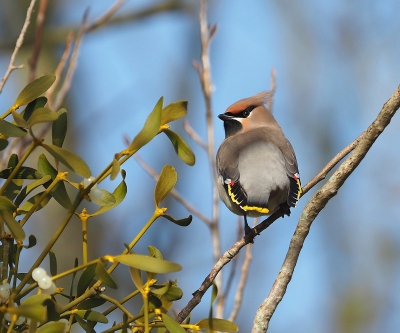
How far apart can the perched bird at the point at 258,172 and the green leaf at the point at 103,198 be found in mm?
1427

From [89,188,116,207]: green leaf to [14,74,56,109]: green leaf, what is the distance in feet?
0.87

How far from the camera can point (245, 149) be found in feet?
12.2

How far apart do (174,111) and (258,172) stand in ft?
6.20

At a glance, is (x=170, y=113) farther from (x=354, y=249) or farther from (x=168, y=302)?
(x=354, y=249)

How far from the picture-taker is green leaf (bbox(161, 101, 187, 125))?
1.54m

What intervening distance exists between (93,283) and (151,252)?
6.1 inches

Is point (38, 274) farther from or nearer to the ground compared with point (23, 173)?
nearer to the ground

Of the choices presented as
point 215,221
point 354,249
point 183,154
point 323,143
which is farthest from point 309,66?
point 183,154

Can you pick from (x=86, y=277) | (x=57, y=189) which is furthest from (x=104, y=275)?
(x=57, y=189)

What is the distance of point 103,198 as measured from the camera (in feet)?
5.23

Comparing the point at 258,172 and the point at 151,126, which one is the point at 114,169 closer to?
the point at 151,126

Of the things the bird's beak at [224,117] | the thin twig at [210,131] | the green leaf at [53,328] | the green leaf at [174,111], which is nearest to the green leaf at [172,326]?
the green leaf at [53,328]

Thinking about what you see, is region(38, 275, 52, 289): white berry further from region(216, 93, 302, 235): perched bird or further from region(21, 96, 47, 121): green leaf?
region(216, 93, 302, 235): perched bird

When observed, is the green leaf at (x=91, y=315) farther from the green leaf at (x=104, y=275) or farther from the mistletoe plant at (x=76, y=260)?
the green leaf at (x=104, y=275)
